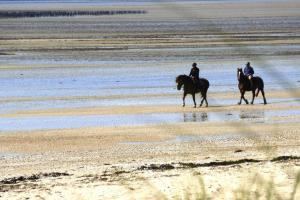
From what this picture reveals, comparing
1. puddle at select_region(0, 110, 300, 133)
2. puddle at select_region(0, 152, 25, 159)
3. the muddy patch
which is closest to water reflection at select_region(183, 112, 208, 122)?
puddle at select_region(0, 110, 300, 133)

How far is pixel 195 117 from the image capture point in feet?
74.5

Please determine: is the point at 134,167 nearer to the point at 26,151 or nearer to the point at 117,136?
the point at 26,151

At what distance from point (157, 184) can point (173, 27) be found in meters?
70.9

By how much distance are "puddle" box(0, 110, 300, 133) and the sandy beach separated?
29 millimetres

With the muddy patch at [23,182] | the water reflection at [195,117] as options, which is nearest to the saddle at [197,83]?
the water reflection at [195,117]

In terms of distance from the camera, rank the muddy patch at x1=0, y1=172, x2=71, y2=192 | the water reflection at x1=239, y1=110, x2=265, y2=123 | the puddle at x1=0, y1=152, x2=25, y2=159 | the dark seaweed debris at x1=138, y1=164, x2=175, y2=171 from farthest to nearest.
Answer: the water reflection at x1=239, y1=110, x2=265, y2=123 → the puddle at x1=0, y1=152, x2=25, y2=159 → the dark seaweed debris at x1=138, y1=164, x2=175, y2=171 → the muddy patch at x1=0, y1=172, x2=71, y2=192

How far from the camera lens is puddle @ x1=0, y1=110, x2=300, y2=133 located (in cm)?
2148

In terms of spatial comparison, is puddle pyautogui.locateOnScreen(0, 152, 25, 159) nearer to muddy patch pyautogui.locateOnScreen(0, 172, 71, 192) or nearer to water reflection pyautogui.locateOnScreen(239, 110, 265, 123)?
muddy patch pyautogui.locateOnScreen(0, 172, 71, 192)

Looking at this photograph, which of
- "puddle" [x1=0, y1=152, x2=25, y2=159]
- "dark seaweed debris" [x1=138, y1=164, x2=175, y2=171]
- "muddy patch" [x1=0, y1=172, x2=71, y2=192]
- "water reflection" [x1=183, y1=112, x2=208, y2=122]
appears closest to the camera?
"muddy patch" [x1=0, y1=172, x2=71, y2=192]

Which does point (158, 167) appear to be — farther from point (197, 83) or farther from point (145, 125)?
point (197, 83)

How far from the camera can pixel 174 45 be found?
56469 millimetres

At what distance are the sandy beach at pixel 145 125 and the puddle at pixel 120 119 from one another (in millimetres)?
29

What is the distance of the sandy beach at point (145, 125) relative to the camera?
808 cm

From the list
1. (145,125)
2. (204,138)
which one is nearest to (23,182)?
(204,138)
